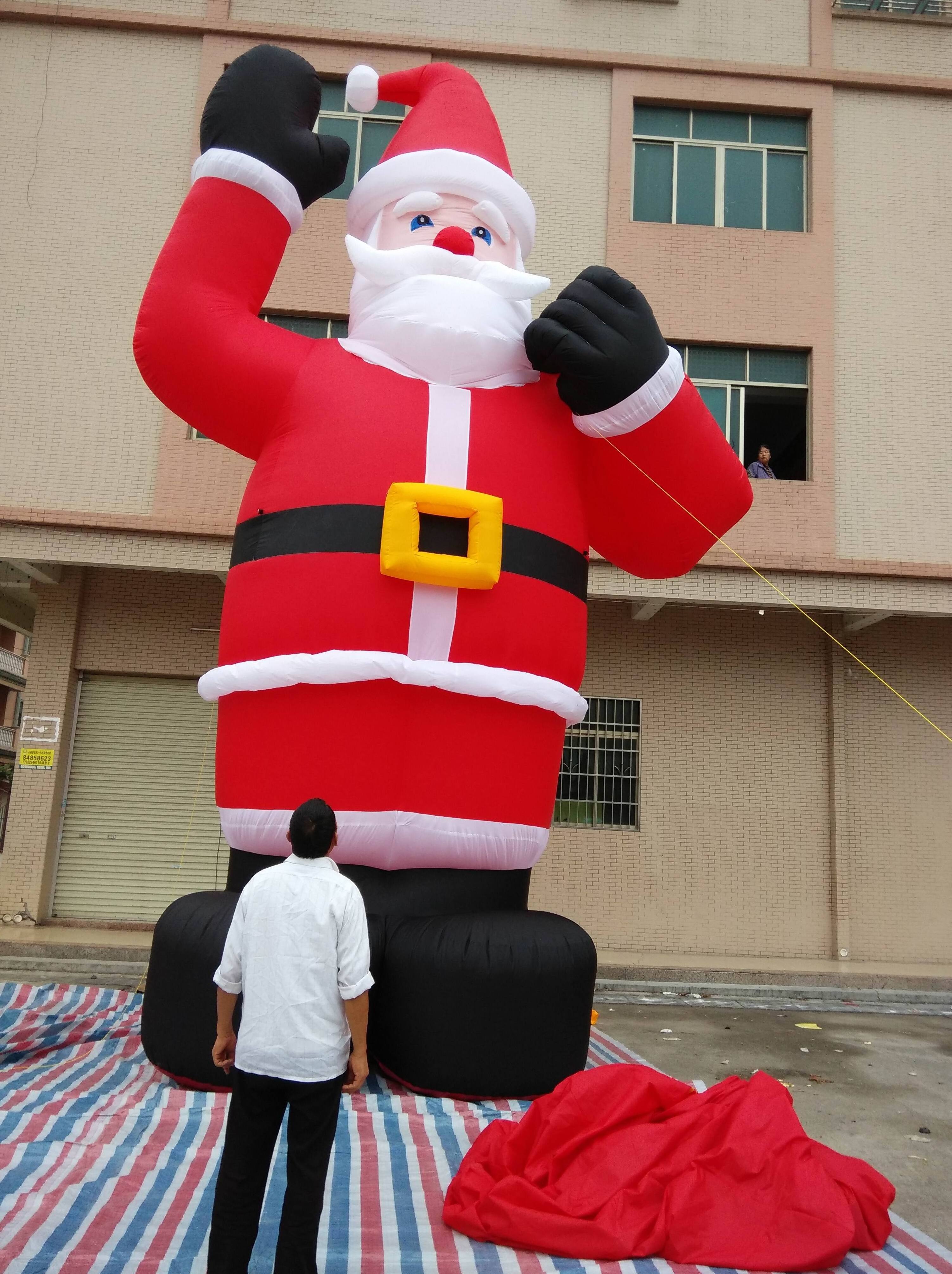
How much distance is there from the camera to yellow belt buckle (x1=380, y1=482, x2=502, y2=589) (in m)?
4.00

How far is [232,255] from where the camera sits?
14.5 feet

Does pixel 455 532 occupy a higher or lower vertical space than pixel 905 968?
higher

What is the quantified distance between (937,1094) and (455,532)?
370 centimetres

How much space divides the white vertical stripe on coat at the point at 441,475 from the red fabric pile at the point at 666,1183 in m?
1.69

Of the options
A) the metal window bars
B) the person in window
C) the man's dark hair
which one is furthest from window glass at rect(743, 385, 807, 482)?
the man's dark hair

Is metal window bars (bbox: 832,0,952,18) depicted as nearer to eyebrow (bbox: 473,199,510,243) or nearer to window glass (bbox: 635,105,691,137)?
window glass (bbox: 635,105,691,137)

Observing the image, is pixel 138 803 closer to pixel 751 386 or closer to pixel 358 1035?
pixel 751 386

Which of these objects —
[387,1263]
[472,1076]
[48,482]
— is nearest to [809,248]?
[48,482]

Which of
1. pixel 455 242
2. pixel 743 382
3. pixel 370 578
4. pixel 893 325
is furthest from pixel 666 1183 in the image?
pixel 893 325

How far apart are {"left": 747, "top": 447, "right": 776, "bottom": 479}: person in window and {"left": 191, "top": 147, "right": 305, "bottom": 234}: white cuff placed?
22.0 feet

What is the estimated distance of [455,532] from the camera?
415cm

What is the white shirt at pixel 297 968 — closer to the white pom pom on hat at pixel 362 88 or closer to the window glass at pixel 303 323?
the white pom pom on hat at pixel 362 88

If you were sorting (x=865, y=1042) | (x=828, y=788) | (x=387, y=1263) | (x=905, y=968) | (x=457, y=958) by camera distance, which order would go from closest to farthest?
(x=387, y=1263) < (x=457, y=958) < (x=865, y=1042) < (x=905, y=968) < (x=828, y=788)

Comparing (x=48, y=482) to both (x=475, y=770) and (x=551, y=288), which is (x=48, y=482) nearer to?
(x=551, y=288)
